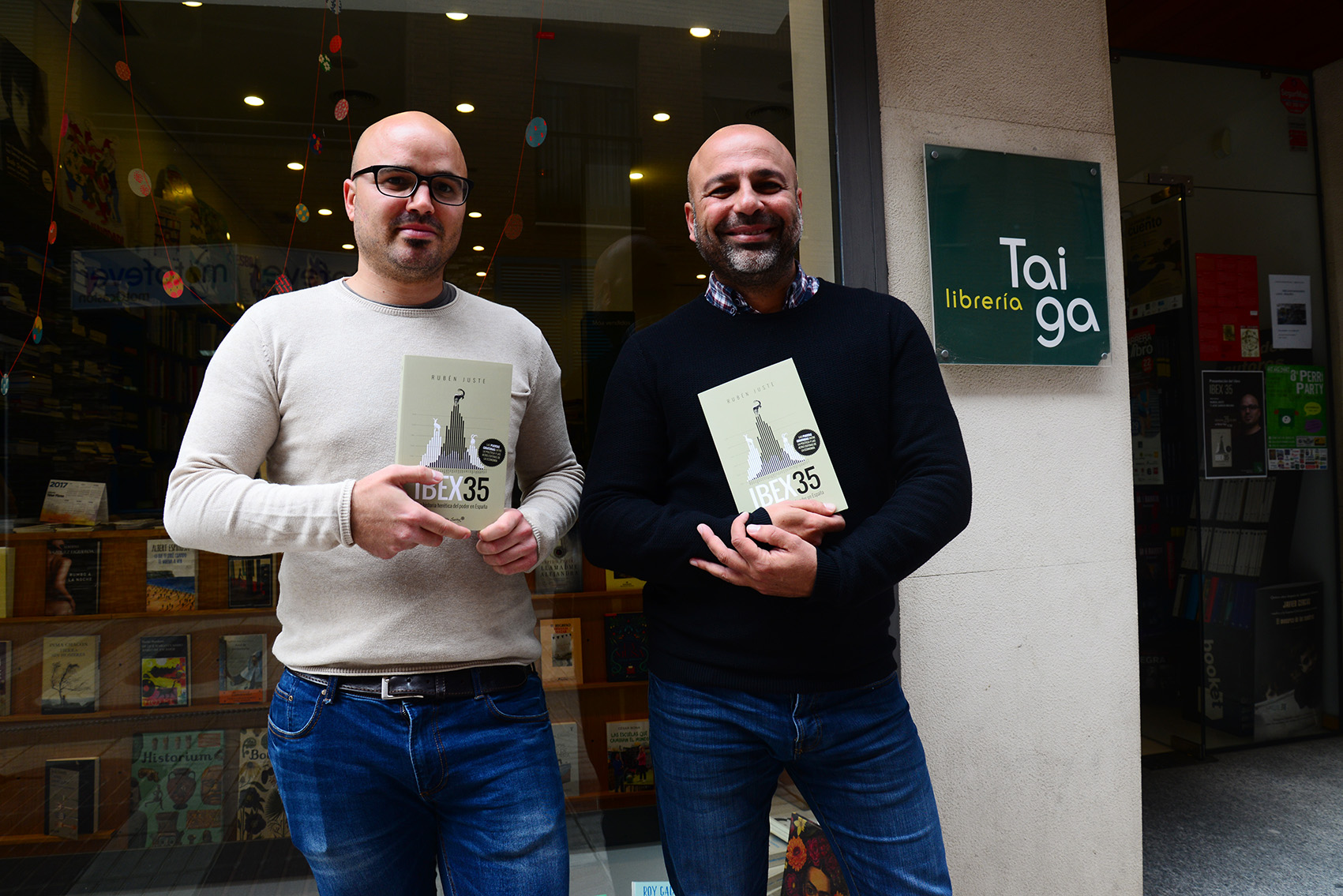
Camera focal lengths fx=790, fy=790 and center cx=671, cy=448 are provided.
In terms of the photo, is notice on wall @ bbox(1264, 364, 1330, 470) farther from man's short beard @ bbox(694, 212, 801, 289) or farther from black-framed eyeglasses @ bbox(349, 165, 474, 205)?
black-framed eyeglasses @ bbox(349, 165, 474, 205)

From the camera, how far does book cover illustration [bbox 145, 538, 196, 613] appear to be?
2.37 m

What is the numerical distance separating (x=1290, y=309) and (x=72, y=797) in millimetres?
5385

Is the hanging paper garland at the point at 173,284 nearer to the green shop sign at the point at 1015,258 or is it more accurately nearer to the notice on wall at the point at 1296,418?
the green shop sign at the point at 1015,258

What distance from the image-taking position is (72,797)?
2.30 meters

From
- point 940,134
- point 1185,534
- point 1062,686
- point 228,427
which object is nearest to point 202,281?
point 228,427

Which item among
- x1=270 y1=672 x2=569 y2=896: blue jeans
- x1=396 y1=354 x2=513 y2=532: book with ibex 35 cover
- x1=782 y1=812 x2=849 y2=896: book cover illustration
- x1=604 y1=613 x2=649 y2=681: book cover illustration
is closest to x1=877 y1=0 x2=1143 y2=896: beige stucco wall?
x1=782 y1=812 x2=849 y2=896: book cover illustration

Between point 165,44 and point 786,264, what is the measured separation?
2.25 metres

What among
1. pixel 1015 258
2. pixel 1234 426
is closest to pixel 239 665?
pixel 1015 258

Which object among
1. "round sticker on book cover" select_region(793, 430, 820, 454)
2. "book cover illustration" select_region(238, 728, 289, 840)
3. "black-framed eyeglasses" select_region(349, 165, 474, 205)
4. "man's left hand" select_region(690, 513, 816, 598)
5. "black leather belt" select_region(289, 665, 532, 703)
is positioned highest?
"black-framed eyeglasses" select_region(349, 165, 474, 205)

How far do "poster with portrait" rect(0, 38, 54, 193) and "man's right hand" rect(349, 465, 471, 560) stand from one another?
81.2 inches

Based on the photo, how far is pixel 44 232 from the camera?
238 cm

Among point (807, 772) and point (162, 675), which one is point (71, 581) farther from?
point (807, 772)

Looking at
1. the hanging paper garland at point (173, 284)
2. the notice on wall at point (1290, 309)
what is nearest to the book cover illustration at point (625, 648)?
the hanging paper garland at point (173, 284)

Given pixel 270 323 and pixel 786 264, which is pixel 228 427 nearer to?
pixel 270 323
